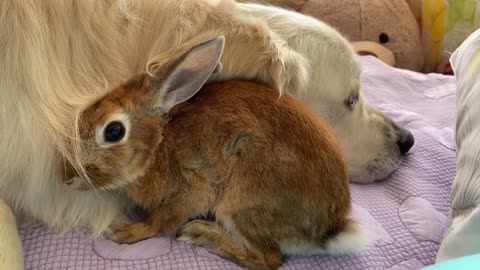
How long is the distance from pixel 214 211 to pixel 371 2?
1.34m

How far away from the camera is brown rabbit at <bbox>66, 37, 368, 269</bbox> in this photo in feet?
2.84

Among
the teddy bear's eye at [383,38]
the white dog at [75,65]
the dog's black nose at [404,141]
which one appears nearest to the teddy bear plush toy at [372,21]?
the teddy bear's eye at [383,38]

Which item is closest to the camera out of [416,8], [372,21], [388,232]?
[388,232]

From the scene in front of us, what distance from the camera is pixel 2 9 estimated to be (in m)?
0.89

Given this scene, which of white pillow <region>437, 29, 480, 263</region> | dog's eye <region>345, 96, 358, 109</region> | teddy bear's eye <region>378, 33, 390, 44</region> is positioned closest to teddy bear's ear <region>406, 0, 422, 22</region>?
teddy bear's eye <region>378, 33, 390, 44</region>

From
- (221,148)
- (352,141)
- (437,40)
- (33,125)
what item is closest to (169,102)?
(221,148)

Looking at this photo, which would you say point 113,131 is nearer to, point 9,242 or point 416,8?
point 9,242

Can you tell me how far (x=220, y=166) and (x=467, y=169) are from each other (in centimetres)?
45

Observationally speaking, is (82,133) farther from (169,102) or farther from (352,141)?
(352,141)

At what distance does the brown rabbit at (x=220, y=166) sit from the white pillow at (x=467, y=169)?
15cm

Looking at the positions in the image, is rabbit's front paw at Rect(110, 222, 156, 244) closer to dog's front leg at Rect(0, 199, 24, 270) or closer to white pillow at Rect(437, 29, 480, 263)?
dog's front leg at Rect(0, 199, 24, 270)

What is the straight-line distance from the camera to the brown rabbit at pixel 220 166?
0.87 metres

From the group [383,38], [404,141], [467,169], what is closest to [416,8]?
[383,38]

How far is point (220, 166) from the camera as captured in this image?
35.3 inches
